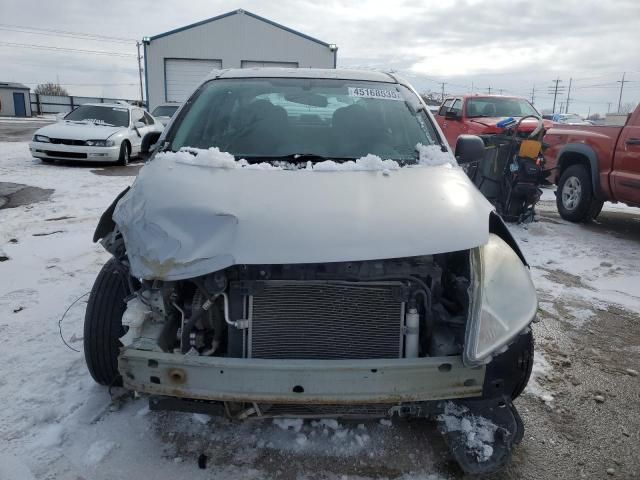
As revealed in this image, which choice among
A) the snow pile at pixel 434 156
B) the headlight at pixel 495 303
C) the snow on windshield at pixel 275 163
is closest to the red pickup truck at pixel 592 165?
the snow pile at pixel 434 156

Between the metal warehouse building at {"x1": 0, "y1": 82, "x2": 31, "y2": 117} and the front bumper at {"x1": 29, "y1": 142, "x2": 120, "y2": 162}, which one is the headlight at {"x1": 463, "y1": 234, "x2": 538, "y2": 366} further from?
the metal warehouse building at {"x1": 0, "y1": 82, "x2": 31, "y2": 117}

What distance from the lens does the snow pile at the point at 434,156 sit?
3.03 meters

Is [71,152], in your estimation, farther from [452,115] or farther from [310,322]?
[310,322]

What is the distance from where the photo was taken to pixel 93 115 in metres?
11.6

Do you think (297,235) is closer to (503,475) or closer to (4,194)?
(503,475)

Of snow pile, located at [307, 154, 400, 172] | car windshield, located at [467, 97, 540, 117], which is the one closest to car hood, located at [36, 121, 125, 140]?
car windshield, located at [467, 97, 540, 117]

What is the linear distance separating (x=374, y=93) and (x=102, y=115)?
9853 millimetres

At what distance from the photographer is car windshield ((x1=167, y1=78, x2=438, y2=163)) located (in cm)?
313

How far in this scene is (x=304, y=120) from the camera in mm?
3359

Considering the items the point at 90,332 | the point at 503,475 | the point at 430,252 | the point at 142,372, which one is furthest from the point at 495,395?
the point at 90,332

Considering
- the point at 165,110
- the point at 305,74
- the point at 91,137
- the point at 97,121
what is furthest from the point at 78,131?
the point at 305,74

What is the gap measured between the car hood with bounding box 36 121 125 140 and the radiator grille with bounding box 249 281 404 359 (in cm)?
961

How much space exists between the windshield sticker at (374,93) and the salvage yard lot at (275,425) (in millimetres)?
2061

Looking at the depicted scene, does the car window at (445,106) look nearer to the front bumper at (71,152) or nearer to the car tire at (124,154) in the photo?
the car tire at (124,154)
